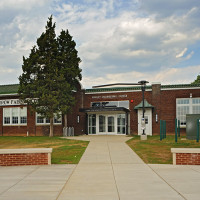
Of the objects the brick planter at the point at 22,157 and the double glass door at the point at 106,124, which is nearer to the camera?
the brick planter at the point at 22,157

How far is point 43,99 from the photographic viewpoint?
2380 cm

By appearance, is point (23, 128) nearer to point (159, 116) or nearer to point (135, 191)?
point (159, 116)

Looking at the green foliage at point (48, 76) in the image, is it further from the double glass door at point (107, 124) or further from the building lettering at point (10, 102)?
the double glass door at point (107, 124)

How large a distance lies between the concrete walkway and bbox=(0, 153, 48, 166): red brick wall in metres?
0.51

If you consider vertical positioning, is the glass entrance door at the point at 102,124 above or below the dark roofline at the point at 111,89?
below

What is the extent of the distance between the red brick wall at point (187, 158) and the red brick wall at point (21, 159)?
17.0ft

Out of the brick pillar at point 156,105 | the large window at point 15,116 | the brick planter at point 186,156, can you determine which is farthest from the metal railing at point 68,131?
the brick planter at point 186,156

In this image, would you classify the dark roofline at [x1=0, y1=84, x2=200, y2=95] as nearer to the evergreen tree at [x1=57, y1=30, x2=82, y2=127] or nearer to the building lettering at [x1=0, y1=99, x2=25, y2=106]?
the building lettering at [x1=0, y1=99, x2=25, y2=106]

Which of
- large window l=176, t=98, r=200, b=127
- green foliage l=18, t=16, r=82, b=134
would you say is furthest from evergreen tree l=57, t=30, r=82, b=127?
large window l=176, t=98, r=200, b=127

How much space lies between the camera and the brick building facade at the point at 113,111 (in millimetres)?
26578

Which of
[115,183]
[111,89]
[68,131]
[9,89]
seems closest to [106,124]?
[111,89]

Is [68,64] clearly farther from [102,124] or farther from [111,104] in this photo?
[102,124]

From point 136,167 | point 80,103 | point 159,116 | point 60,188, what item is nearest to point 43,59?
point 80,103

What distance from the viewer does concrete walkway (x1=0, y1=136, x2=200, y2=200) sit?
600 cm
